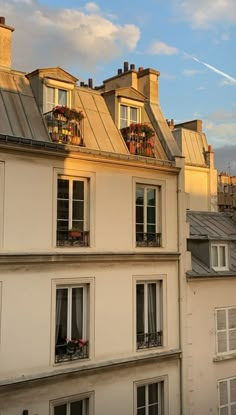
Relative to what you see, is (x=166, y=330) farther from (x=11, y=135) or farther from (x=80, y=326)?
(x=11, y=135)

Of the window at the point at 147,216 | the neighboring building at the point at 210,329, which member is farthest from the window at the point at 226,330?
the window at the point at 147,216

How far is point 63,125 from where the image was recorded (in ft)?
39.4

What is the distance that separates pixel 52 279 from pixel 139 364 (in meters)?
3.56

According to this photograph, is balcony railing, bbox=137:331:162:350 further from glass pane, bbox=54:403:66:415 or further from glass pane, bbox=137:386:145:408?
glass pane, bbox=54:403:66:415

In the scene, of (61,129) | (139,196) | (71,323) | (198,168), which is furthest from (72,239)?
(198,168)

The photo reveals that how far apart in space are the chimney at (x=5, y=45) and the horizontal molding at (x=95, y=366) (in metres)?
8.20

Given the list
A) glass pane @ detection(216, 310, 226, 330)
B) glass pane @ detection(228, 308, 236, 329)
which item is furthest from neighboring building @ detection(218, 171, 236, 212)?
glass pane @ detection(216, 310, 226, 330)

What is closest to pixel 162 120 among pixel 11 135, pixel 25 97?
pixel 25 97

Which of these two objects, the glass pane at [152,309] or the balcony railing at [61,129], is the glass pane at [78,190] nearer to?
the balcony railing at [61,129]

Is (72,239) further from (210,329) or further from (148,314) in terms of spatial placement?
(210,329)

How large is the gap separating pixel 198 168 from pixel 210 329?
1762 centimetres

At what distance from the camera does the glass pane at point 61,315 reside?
36.7 ft

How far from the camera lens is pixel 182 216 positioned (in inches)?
541

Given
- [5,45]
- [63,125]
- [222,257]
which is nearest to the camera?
[63,125]
